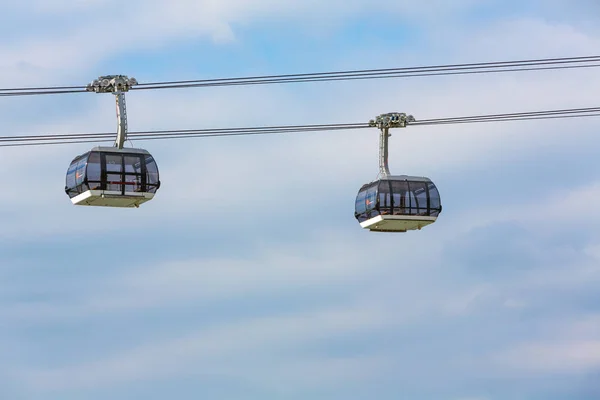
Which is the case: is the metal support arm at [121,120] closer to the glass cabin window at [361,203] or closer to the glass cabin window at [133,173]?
the glass cabin window at [133,173]

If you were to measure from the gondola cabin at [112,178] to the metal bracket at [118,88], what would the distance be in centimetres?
75

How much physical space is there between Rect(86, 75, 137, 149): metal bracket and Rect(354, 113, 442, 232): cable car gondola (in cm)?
924

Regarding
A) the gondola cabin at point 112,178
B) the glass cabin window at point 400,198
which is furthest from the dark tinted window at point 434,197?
the gondola cabin at point 112,178

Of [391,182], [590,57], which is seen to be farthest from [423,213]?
[590,57]

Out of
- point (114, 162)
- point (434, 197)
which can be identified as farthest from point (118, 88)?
point (434, 197)

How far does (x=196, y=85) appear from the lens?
7950cm

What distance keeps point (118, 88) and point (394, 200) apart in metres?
11.1

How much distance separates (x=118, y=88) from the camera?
76688mm

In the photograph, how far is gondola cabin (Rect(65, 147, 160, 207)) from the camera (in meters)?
76.4

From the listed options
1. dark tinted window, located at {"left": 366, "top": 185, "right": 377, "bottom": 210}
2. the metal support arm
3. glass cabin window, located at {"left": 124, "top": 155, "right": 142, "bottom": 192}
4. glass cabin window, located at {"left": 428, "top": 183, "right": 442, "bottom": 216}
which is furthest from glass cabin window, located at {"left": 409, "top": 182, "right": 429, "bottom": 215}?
the metal support arm

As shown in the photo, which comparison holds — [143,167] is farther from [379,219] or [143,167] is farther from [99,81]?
[379,219]

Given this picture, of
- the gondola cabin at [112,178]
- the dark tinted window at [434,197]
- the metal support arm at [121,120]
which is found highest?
the metal support arm at [121,120]

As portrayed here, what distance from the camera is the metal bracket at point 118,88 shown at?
7662 cm

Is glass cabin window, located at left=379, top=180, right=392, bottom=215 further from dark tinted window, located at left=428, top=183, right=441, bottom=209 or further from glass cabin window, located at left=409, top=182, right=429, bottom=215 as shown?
dark tinted window, located at left=428, top=183, right=441, bottom=209
